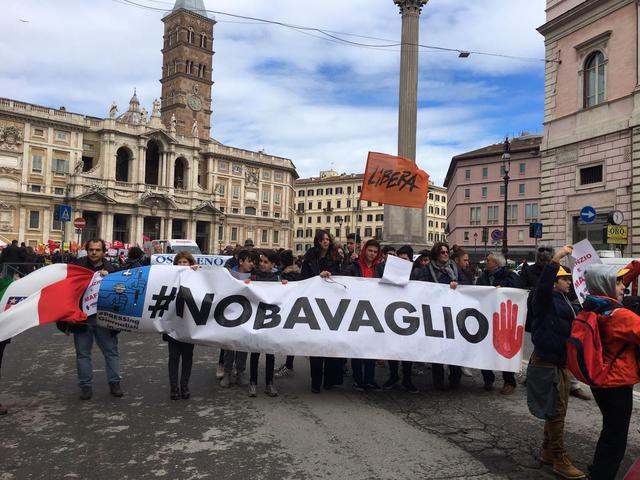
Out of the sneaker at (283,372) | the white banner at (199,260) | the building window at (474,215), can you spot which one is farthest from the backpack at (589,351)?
the building window at (474,215)

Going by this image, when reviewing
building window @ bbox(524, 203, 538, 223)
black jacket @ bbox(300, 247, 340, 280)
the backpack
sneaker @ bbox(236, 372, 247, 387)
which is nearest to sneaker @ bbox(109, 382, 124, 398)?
sneaker @ bbox(236, 372, 247, 387)

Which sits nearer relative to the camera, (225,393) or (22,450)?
(22,450)

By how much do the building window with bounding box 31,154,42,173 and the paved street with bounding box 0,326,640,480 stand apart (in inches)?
2524

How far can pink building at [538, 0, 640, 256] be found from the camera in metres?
19.9

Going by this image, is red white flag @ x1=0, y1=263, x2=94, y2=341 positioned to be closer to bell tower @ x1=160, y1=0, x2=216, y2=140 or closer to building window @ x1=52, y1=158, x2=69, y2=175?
building window @ x1=52, y1=158, x2=69, y2=175

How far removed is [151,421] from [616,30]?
898 inches

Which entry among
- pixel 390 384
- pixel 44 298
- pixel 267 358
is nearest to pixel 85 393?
pixel 44 298

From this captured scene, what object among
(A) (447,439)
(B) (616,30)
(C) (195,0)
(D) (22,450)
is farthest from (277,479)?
(C) (195,0)

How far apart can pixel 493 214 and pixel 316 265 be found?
67.2m

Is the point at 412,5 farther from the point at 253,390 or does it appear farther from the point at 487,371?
the point at 253,390

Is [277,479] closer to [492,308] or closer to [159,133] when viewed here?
[492,308]

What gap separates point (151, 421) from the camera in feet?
17.1

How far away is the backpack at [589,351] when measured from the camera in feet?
11.7

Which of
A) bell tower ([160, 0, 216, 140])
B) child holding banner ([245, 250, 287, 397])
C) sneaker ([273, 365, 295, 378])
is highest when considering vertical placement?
bell tower ([160, 0, 216, 140])
